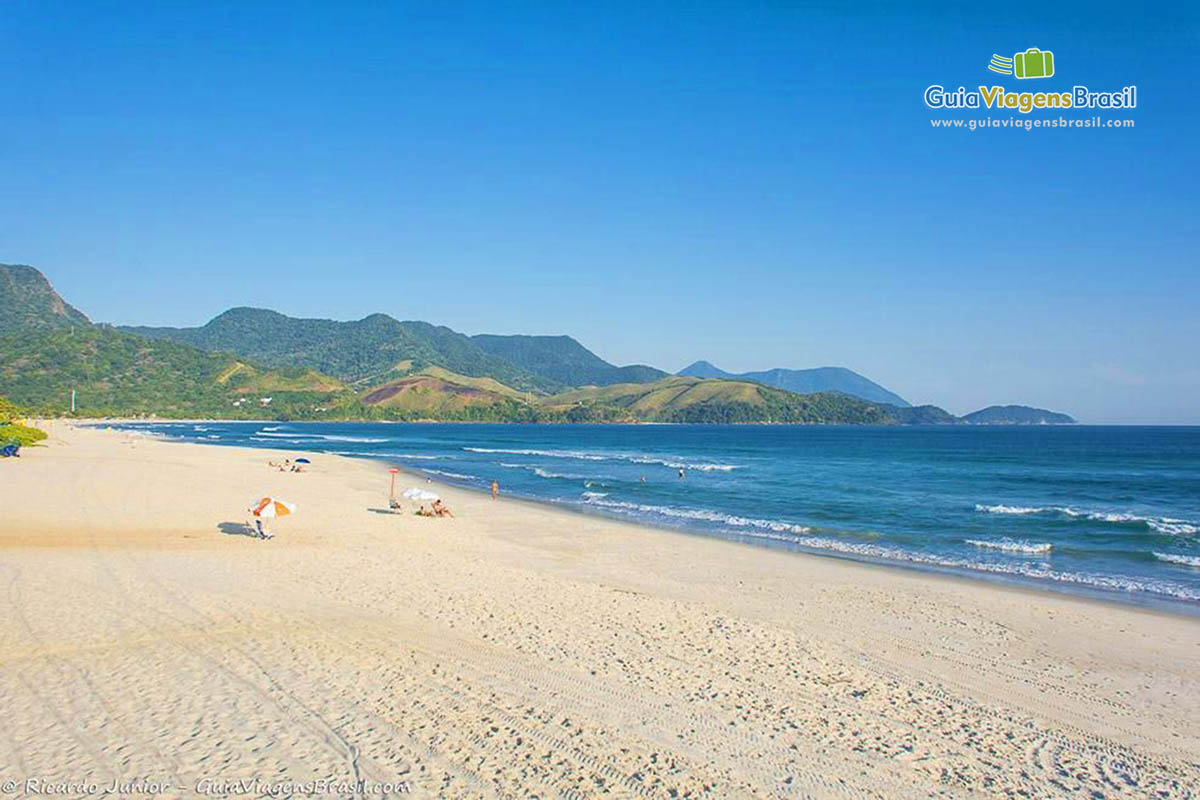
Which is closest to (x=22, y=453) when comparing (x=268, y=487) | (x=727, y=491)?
(x=268, y=487)

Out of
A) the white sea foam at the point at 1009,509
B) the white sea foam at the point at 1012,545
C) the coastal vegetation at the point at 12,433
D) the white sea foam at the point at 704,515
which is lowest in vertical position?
the white sea foam at the point at 704,515

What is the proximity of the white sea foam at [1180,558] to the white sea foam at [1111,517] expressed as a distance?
15.4 ft

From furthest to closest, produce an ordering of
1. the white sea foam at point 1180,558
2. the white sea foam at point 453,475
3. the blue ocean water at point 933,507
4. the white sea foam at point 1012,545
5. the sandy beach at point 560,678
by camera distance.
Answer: the white sea foam at point 453,475 < the white sea foam at point 1012,545 < the blue ocean water at point 933,507 < the white sea foam at point 1180,558 < the sandy beach at point 560,678

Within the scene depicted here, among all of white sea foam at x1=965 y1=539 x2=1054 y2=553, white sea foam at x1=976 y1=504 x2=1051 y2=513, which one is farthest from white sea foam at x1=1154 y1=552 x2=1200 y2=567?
white sea foam at x1=976 y1=504 x2=1051 y2=513

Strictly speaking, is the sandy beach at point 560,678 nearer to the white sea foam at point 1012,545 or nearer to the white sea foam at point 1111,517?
the white sea foam at point 1012,545

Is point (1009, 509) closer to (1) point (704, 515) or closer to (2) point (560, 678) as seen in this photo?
(1) point (704, 515)

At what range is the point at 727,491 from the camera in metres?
39.4

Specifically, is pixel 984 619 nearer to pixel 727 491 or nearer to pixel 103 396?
pixel 727 491

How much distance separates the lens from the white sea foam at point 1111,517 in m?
26.4

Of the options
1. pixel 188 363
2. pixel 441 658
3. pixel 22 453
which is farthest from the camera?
pixel 188 363

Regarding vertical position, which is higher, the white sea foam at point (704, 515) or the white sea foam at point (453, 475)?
the white sea foam at point (453, 475)

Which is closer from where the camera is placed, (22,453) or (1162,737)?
(1162,737)

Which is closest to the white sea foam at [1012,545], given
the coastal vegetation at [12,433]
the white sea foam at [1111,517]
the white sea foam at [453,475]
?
the white sea foam at [1111,517]

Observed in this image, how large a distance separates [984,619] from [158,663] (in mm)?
13793
